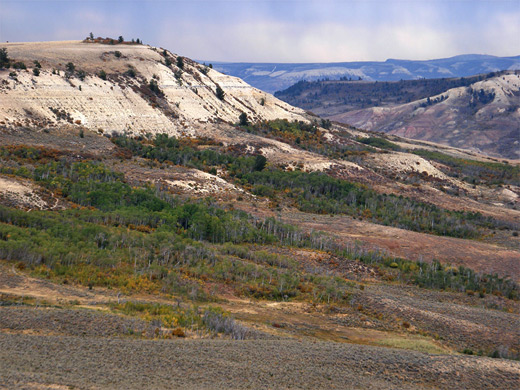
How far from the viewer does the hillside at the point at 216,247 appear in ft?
63.3

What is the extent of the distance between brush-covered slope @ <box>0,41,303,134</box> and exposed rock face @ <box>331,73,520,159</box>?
91.7m

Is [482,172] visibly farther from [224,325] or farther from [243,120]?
[224,325]

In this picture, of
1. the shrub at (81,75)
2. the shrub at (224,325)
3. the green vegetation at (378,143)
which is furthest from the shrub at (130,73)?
the shrub at (224,325)

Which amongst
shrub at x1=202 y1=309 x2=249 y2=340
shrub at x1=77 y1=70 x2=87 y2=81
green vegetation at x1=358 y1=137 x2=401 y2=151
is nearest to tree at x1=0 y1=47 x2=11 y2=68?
shrub at x1=77 y1=70 x2=87 y2=81

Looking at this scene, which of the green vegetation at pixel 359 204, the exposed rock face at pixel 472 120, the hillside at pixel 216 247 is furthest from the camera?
the exposed rock face at pixel 472 120

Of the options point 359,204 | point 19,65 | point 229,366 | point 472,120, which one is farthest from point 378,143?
point 229,366

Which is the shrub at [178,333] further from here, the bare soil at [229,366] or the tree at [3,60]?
the tree at [3,60]

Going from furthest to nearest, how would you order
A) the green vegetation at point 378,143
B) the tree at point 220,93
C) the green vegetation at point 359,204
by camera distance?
the green vegetation at point 378,143 < the tree at point 220,93 < the green vegetation at point 359,204

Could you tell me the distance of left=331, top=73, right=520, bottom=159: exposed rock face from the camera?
522 feet

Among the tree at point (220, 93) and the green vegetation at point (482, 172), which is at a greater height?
the tree at point (220, 93)

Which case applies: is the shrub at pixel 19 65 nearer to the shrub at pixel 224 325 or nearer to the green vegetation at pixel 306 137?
the green vegetation at pixel 306 137

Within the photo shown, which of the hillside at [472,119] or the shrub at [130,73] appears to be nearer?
the shrub at [130,73]

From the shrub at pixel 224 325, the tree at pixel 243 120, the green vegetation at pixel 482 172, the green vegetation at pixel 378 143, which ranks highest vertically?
the tree at pixel 243 120

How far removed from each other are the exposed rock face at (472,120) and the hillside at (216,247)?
80.9 meters
